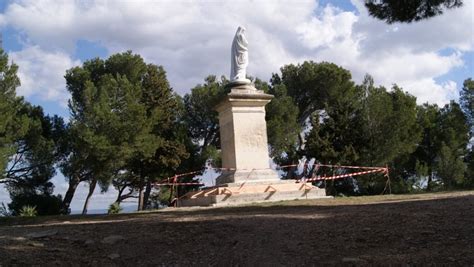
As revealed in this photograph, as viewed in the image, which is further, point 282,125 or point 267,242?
point 282,125

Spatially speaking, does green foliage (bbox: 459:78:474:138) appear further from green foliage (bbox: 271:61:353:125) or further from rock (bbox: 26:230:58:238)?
rock (bbox: 26:230:58:238)

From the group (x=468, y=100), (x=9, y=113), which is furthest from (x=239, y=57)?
(x=468, y=100)

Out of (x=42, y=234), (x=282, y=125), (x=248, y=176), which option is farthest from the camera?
(x=282, y=125)

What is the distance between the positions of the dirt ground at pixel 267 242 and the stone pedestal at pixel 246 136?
320 inches

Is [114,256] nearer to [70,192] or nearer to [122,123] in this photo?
[122,123]

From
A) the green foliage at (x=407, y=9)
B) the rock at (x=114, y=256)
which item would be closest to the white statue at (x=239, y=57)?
the green foliage at (x=407, y=9)

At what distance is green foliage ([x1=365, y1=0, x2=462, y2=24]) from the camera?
29.9ft

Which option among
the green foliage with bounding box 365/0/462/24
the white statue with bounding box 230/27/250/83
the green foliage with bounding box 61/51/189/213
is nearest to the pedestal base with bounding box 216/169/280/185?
the white statue with bounding box 230/27/250/83

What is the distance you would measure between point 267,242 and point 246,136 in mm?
10014

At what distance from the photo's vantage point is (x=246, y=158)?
15516 mm

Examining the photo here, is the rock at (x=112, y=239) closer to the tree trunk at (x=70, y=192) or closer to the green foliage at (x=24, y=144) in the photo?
the green foliage at (x=24, y=144)

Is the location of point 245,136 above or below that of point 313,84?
below

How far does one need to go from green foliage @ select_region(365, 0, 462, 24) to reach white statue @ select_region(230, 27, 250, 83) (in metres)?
7.98

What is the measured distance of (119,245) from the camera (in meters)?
5.70
